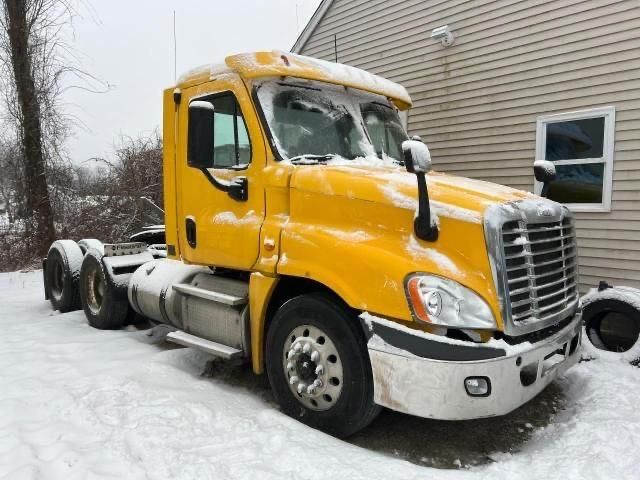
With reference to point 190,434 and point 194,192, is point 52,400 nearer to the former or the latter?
point 190,434

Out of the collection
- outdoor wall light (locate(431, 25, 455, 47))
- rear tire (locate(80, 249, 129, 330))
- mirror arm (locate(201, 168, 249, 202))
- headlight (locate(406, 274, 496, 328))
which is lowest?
rear tire (locate(80, 249, 129, 330))

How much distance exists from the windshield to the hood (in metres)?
0.34

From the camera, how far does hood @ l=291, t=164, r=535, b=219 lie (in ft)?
10.8

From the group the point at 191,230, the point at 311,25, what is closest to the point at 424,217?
the point at 191,230

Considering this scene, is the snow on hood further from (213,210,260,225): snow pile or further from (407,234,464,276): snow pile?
(213,210,260,225): snow pile

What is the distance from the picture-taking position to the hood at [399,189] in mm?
3303

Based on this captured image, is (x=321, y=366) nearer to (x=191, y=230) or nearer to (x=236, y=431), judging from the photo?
(x=236, y=431)

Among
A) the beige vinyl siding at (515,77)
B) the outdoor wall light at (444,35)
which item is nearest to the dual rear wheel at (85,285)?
the beige vinyl siding at (515,77)

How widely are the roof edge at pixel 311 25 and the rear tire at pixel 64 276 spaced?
647cm

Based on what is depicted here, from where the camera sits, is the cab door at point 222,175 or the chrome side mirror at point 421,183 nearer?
the chrome side mirror at point 421,183

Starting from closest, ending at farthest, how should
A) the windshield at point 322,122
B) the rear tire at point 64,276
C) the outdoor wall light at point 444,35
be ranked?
the windshield at point 322,122 → the rear tire at point 64,276 → the outdoor wall light at point 444,35

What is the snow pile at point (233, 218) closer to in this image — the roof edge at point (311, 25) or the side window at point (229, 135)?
the side window at point (229, 135)

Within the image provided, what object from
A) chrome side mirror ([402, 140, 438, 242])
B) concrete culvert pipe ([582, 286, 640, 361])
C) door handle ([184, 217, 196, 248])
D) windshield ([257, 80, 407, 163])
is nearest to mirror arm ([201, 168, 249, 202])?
windshield ([257, 80, 407, 163])

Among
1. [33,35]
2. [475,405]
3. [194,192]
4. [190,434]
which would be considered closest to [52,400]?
[190,434]
